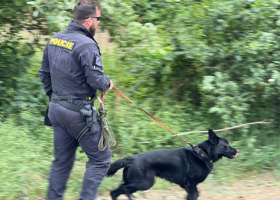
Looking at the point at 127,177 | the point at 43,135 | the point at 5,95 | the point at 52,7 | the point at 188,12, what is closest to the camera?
the point at 127,177

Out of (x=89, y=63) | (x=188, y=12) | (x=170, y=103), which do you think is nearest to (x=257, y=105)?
(x=170, y=103)

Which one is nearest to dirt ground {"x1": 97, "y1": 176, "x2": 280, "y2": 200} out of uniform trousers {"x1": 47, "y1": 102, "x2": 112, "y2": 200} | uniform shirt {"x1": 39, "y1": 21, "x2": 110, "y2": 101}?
uniform trousers {"x1": 47, "y1": 102, "x2": 112, "y2": 200}

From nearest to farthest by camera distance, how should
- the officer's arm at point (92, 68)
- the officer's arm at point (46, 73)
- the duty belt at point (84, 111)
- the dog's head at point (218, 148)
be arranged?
the officer's arm at point (92, 68) → the duty belt at point (84, 111) → the officer's arm at point (46, 73) → the dog's head at point (218, 148)

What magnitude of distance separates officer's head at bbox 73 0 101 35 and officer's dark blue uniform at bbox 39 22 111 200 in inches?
2.3

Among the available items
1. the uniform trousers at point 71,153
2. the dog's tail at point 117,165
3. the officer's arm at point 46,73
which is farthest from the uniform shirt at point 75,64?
the dog's tail at point 117,165

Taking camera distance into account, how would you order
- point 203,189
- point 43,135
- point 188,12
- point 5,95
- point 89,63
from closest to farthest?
point 89,63
point 203,189
point 43,135
point 5,95
point 188,12

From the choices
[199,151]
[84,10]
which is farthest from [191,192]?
[84,10]

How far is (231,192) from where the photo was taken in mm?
4734

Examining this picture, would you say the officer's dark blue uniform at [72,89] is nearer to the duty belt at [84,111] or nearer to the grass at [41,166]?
the duty belt at [84,111]

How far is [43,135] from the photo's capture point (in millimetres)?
5254

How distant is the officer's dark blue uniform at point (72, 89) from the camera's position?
10.1 ft

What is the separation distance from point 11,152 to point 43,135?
2.44 ft

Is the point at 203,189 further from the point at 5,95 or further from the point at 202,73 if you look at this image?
the point at 5,95

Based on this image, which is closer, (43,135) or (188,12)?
(43,135)
